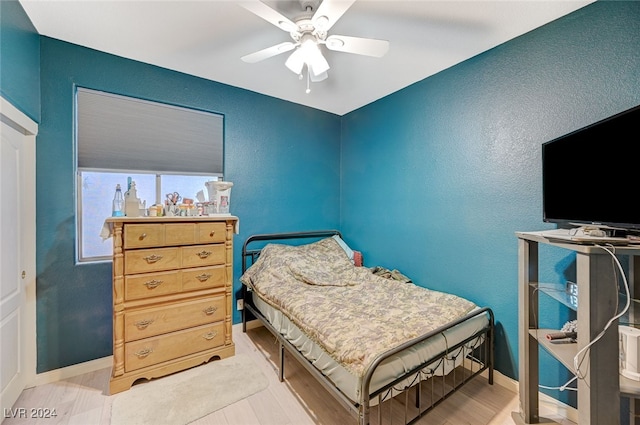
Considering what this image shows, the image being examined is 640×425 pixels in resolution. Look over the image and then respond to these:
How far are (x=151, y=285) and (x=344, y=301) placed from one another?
1569mm

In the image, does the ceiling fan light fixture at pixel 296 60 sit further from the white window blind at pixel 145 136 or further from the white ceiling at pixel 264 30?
the white window blind at pixel 145 136

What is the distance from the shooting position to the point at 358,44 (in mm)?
1775

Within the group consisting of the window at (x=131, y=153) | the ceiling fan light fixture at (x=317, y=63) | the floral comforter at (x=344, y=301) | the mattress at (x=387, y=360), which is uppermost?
the ceiling fan light fixture at (x=317, y=63)

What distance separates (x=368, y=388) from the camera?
4.48 feet

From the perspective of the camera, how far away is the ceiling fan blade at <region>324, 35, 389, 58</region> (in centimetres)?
172

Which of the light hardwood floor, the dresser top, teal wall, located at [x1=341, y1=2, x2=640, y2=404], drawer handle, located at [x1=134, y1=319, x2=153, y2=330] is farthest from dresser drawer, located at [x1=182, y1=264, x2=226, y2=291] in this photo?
teal wall, located at [x1=341, y1=2, x2=640, y2=404]

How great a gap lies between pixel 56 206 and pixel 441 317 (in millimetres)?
3165

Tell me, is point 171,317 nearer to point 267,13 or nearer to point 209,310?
point 209,310

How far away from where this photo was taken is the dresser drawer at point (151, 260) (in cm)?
207

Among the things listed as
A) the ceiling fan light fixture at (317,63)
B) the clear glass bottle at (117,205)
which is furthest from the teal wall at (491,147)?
the clear glass bottle at (117,205)

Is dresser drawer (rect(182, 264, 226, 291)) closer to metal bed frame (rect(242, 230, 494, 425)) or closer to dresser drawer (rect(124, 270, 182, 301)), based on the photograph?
dresser drawer (rect(124, 270, 182, 301))

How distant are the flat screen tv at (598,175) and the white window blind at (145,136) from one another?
292cm

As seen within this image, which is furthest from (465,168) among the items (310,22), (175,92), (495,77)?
(175,92)

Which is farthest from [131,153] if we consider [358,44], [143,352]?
[358,44]
